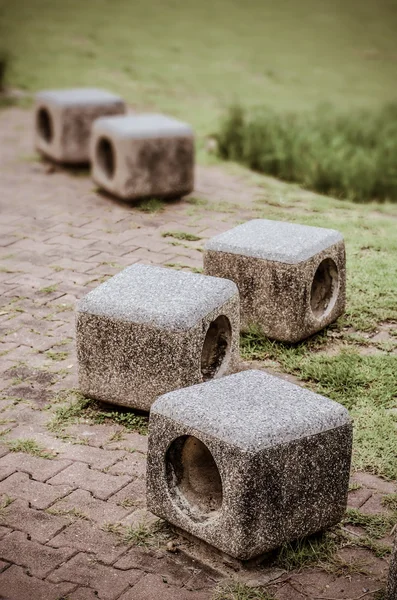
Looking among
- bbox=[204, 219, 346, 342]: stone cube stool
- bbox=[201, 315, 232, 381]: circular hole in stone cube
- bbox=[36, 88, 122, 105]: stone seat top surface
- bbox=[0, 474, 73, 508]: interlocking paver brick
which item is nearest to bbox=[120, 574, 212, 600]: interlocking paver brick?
bbox=[0, 474, 73, 508]: interlocking paver brick

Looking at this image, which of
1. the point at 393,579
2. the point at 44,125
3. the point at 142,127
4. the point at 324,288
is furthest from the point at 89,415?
the point at 44,125

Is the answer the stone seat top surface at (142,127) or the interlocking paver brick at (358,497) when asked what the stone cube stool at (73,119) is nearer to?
the stone seat top surface at (142,127)

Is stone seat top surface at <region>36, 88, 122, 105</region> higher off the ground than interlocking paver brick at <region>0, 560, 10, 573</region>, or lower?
higher

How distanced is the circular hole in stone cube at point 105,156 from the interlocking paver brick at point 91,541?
5215 millimetres

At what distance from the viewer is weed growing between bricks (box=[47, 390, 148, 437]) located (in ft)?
15.4

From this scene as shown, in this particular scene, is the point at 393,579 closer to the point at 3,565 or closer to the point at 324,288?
the point at 3,565

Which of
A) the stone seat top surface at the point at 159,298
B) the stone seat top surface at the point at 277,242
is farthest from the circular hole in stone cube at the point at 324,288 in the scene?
the stone seat top surface at the point at 159,298

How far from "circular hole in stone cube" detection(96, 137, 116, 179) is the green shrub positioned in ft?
5.81

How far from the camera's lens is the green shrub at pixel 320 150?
924 cm

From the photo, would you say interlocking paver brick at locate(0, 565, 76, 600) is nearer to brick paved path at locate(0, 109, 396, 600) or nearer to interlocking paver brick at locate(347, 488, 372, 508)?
brick paved path at locate(0, 109, 396, 600)

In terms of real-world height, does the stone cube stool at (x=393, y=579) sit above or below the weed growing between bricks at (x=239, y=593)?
above

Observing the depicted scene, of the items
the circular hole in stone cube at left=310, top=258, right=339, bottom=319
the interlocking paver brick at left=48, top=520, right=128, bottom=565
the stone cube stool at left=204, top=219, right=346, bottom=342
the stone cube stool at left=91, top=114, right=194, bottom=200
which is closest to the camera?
the interlocking paver brick at left=48, top=520, right=128, bottom=565

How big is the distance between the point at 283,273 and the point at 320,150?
4943 mm

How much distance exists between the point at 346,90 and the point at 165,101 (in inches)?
168
